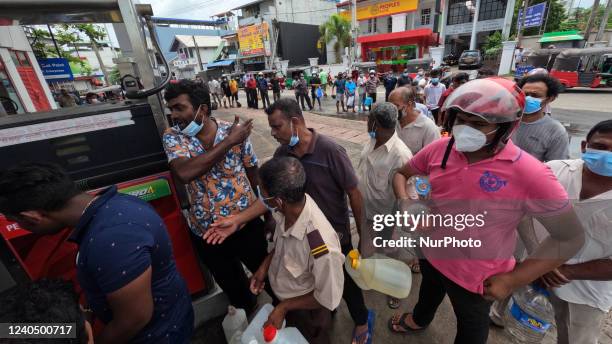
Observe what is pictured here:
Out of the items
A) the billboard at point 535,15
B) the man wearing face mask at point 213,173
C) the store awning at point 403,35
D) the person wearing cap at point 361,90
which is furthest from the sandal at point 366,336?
the billboard at point 535,15

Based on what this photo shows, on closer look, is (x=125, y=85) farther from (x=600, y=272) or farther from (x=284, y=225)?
(x=600, y=272)

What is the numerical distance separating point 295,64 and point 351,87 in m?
25.5

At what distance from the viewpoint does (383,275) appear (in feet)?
6.44

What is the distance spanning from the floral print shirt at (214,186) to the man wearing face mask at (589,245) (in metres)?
1.78

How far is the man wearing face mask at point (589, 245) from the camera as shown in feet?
4.41

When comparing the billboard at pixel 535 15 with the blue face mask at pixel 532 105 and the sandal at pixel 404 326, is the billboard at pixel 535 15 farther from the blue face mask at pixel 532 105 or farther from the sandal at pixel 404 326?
the sandal at pixel 404 326

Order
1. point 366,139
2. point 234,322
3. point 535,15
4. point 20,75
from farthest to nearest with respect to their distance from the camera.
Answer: point 535,15, point 366,139, point 20,75, point 234,322

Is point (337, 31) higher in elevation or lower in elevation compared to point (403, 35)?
higher

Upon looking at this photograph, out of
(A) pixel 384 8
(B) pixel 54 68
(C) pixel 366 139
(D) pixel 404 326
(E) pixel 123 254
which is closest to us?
(E) pixel 123 254

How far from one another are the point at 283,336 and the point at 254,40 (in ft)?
117

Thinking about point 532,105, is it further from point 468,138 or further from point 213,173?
point 213,173

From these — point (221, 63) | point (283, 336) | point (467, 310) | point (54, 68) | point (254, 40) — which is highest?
point (254, 40)

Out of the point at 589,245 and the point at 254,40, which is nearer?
the point at 589,245

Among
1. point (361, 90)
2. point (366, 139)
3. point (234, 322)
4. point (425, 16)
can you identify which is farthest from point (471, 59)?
point (234, 322)
